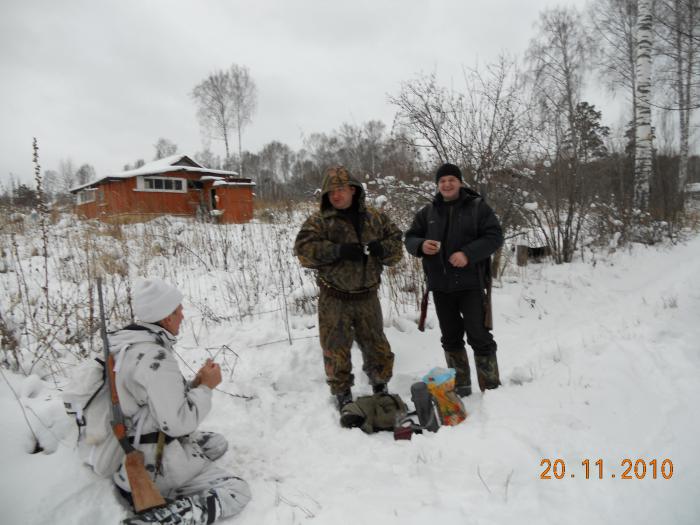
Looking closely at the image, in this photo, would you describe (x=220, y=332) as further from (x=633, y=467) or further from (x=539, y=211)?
(x=539, y=211)

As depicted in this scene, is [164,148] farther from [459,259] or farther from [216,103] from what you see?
[459,259]

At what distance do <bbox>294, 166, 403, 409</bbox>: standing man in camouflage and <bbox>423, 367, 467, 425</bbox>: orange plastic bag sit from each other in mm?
575

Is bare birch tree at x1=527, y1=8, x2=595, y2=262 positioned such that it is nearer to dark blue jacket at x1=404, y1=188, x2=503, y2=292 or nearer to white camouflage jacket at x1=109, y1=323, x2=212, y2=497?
dark blue jacket at x1=404, y1=188, x2=503, y2=292

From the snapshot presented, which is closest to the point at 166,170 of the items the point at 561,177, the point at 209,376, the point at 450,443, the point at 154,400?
the point at 561,177

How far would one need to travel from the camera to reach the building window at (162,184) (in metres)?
19.4

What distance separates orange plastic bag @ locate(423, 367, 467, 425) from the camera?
2.81 metres

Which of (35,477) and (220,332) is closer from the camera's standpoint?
(35,477)

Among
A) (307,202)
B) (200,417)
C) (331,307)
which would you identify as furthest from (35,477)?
(307,202)

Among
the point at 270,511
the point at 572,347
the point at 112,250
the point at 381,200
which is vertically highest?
the point at 381,200

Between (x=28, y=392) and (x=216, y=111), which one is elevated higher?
(x=216, y=111)

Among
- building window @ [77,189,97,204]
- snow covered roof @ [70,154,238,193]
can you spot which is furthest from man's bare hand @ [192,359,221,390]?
building window @ [77,189,97,204]

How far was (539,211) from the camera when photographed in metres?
8.30

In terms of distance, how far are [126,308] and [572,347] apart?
4.80 meters

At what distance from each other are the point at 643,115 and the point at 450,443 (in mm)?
11004
